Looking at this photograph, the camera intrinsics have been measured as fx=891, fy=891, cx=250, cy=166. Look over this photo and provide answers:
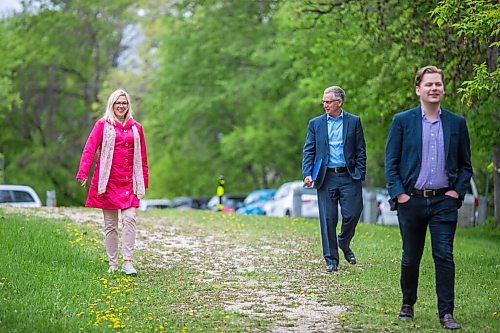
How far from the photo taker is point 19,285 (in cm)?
890

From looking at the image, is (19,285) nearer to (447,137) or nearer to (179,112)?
(447,137)

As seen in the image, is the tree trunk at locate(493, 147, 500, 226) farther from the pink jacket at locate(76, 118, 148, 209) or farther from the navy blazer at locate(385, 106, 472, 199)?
the navy blazer at locate(385, 106, 472, 199)

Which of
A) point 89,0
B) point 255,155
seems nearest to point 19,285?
point 255,155

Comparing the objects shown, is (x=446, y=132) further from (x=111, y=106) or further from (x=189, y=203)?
(x=189, y=203)

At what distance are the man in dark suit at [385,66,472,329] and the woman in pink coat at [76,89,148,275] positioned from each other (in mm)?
3888

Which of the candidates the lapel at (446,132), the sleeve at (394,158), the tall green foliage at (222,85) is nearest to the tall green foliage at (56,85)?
the tall green foliage at (222,85)

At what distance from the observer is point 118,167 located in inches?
411

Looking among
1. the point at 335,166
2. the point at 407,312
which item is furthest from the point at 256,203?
the point at 407,312

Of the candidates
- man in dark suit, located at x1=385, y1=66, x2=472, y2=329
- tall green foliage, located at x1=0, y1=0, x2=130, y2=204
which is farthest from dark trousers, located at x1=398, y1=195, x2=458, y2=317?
tall green foliage, located at x1=0, y1=0, x2=130, y2=204

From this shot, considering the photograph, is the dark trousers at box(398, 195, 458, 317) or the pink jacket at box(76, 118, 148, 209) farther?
the pink jacket at box(76, 118, 148, 209)

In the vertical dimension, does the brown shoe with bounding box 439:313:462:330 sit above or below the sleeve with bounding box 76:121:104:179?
below

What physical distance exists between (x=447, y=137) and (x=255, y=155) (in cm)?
3437

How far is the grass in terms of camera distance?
7.71 meters

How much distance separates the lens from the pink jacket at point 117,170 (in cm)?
1038
